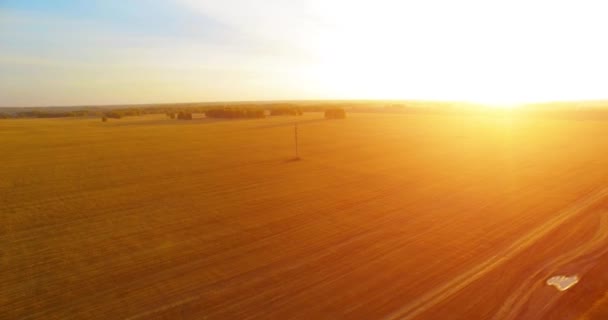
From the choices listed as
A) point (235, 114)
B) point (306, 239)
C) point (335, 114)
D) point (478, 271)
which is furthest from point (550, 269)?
point (235, 114)

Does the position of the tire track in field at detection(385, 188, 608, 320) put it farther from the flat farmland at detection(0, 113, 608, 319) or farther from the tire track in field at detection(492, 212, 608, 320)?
the tire track in field at detection(492, 212, 608, 320)

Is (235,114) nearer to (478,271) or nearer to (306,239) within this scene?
(306,239)

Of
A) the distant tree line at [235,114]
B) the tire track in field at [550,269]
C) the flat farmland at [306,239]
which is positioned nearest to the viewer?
the tire track in field at [550,269]

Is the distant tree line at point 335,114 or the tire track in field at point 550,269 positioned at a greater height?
the distant tree line at point 335,114

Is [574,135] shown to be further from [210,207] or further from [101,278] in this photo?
[101,278]

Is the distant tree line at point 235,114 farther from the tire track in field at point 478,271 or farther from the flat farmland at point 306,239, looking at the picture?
the tire track in field at point 478,271

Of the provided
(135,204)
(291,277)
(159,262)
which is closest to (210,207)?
(135,204)

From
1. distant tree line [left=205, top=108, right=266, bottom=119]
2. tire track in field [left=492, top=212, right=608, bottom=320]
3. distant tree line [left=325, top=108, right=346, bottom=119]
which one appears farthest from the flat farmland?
distant tree line [left=205, top=108, right=266, bottom=119]

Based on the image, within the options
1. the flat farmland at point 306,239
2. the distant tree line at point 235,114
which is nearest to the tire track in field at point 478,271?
the flat farmland at point 306,239
